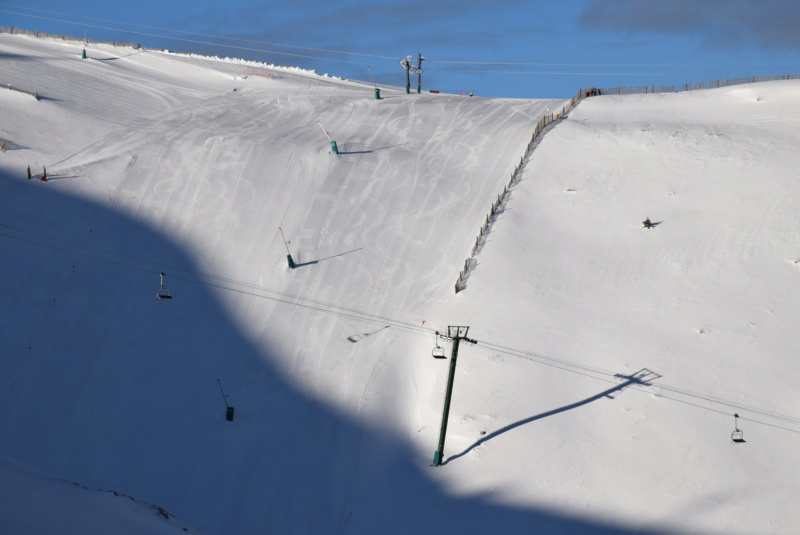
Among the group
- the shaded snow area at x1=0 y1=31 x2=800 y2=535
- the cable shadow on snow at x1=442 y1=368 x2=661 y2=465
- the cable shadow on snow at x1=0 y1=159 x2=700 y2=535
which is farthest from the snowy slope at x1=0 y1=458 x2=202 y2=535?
the cable shadow on snow at x1=442 y1=368 x2=661 y2=465

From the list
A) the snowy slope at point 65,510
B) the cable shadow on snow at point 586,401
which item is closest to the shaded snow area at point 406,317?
the cable shadow on snow at point 586,401

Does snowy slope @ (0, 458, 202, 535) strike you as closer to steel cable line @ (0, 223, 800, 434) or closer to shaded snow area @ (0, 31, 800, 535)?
shaded snow area @ (0, 31, 800, 535)

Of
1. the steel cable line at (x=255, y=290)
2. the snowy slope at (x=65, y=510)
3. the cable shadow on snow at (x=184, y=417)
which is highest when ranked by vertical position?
the steel cable line at (x=255, y=290)

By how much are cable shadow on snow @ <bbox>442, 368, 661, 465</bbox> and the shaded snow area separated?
0.09 m

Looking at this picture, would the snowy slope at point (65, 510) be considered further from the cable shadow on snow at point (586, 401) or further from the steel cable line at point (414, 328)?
the steel cable line at point (414, 328)

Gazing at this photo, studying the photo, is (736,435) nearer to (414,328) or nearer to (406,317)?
(414,328)

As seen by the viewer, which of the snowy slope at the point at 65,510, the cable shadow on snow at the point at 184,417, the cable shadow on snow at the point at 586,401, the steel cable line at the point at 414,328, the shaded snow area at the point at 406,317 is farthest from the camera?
the steel cable line at the point at 414,328

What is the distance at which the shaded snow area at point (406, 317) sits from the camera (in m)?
31.1

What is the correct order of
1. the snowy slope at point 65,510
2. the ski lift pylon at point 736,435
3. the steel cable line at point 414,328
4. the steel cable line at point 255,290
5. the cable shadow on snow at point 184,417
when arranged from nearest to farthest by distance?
the snowy slope at point 65,510 → the cable shadow on snow at point 184,417 → the ski lift pylon at point 736,435 → the steel cable line at point 414,328 → the steel cable line at point 255,290

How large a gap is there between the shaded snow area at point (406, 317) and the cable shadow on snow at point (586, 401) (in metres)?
0.09

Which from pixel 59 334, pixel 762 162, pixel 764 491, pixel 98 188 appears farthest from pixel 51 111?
pixel 764 491

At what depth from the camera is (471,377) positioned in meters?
35.3

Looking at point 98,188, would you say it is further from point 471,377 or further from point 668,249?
point 668,249

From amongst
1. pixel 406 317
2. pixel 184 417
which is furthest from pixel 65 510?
pixel 406 317
